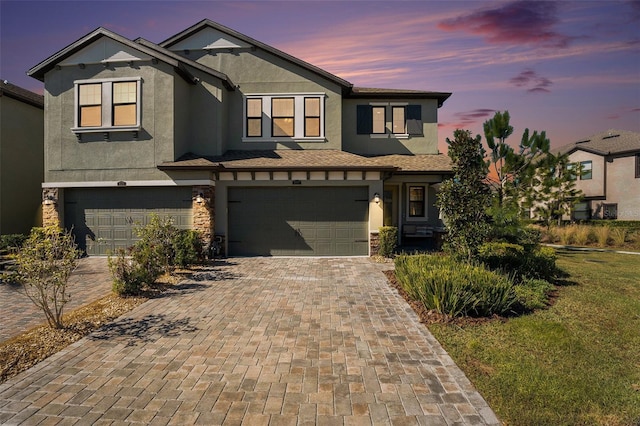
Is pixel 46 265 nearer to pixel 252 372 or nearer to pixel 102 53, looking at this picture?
pixel 252 372

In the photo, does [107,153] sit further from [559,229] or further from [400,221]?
[559,229]

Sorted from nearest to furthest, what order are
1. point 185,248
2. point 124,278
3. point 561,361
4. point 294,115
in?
point 561,361 < point 124,278 < point 185,248 < point 294,115

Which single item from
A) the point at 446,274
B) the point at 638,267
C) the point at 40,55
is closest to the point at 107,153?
the point at 40,55

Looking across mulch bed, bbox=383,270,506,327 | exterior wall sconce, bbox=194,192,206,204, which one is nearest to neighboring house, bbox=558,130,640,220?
mulch bed, bbox=383,270,506,327

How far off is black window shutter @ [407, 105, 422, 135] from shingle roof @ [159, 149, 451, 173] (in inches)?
60.4

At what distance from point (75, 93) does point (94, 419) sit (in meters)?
14.1

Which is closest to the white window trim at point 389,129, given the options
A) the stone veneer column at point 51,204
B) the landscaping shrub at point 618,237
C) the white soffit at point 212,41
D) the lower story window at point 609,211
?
the white soffit at point 212,41

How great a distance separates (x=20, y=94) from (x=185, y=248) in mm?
12858

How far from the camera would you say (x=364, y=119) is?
54.9ft

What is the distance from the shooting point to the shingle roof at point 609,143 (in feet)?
83.4

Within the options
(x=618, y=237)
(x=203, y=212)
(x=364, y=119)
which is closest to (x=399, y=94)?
(x=364, y=119)

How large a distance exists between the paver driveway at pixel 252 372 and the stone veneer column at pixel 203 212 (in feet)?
18.0

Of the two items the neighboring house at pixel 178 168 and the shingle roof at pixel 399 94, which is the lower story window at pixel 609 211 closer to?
the shingle roof at pixel 399 94

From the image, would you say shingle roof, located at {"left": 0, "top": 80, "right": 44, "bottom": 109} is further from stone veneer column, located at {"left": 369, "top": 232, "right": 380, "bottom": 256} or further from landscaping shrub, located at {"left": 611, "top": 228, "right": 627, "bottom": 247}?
landscaping shrub, located at {"left": 611, "top": 228, "right": 627, "bottom": 247}
